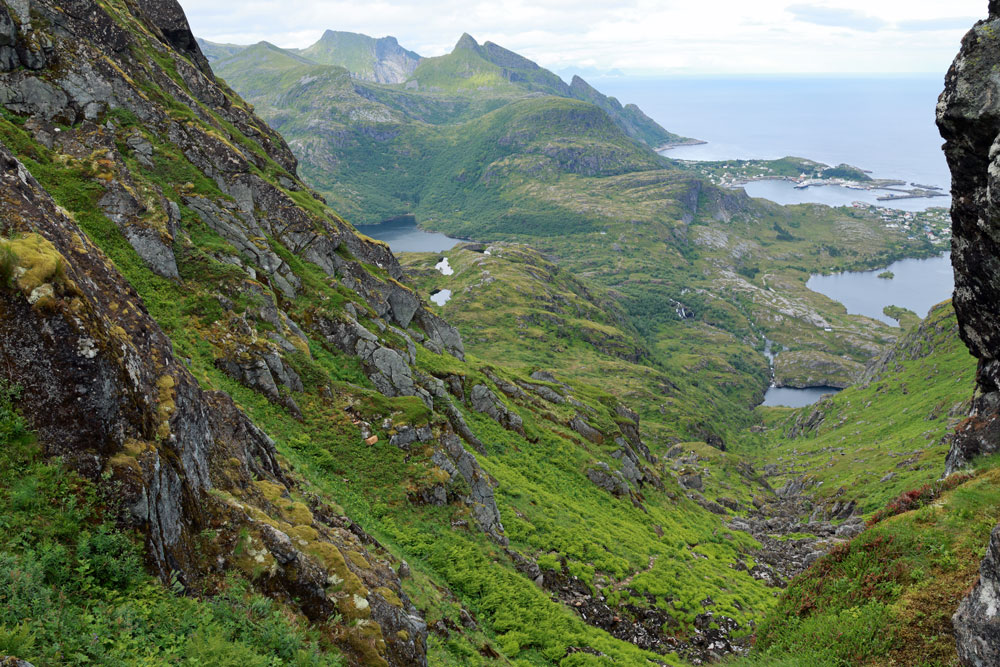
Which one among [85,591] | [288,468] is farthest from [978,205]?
[85,591]

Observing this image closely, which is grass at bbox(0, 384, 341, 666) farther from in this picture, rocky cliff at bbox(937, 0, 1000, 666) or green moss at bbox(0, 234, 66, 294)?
rocky cliff at bbox(937, 0, 1000, 666)

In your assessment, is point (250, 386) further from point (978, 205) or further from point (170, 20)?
point (170, 20)

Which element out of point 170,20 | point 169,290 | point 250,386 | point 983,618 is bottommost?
point 983,618

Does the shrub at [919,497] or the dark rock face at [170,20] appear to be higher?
the dark rock face at [170,20]

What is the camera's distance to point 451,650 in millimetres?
19359

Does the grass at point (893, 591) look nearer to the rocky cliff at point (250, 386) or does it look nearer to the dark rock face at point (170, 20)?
the rocky cliff at point (250, 386)

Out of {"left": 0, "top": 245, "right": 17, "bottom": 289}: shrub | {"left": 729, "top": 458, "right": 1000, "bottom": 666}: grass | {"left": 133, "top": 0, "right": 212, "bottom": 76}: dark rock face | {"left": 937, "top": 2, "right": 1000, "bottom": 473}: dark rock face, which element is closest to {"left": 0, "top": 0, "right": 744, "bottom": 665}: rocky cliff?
{"left": 0, "top": 245, "right": 17, "bottom": 289}: shrub

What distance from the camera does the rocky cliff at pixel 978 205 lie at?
26.0 metres

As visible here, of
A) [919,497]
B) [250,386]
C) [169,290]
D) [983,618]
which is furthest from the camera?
[169,290]

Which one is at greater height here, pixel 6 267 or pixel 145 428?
pixel 6 267

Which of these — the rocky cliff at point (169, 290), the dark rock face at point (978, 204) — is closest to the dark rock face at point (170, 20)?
the rocky cliff at point (169, 290)

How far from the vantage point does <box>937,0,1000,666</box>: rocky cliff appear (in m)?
26.0

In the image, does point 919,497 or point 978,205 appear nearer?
point 919,497

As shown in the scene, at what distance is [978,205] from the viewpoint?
88.8 ft
